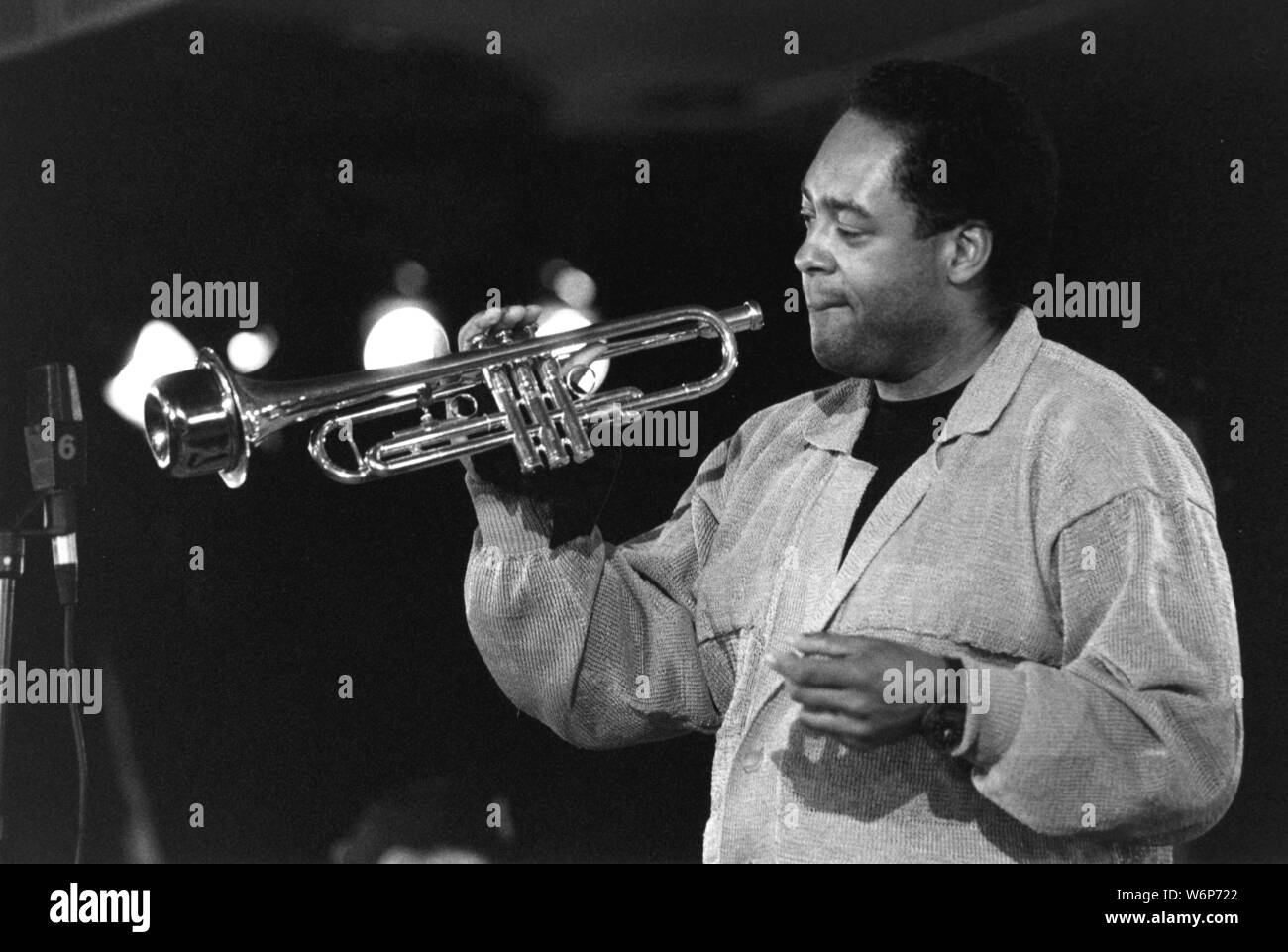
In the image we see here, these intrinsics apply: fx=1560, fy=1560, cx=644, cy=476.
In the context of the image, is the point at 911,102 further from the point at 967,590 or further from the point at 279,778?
the point at 279,778

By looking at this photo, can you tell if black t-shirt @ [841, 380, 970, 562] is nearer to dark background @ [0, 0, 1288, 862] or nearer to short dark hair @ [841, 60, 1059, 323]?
short dark hair @ [841, 60, 1059, 323]

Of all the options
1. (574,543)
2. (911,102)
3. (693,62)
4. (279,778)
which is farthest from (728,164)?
(279,778)

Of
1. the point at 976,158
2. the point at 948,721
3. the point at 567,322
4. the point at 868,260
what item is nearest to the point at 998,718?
the point at 948,721

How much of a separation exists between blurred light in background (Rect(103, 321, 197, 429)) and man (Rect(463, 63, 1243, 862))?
2.30 ft

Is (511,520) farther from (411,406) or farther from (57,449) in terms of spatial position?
(57,449)

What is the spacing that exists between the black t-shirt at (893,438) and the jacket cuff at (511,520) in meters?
0.47

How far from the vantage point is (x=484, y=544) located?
94.0 inches

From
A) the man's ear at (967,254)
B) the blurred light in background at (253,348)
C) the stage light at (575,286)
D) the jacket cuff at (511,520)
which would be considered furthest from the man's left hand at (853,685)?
the blurred light in background at (253,348)

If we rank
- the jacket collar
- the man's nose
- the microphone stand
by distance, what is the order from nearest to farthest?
1. the jacket collar
2. the man's nose
3. the microphone stand

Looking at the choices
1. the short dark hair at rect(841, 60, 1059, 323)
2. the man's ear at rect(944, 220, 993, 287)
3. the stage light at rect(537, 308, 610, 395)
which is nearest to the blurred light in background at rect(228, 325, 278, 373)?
the stage light at rect(537, 308, 610, 395)

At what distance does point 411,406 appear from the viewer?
2.50 m

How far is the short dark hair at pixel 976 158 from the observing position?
2.28 meters

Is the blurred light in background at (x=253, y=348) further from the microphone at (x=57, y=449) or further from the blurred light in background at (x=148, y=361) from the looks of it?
the microphone at (x=57, y=449)

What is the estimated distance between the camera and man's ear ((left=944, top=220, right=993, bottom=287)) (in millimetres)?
2320
